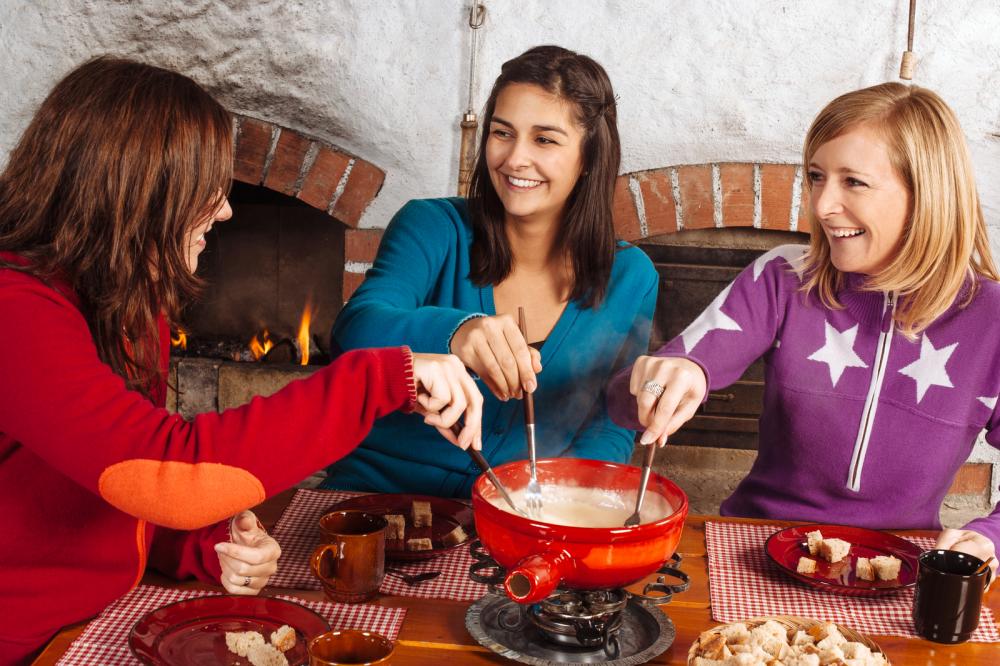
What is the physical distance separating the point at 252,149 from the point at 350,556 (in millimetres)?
2001

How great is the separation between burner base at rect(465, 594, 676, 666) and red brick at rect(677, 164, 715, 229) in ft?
6.11

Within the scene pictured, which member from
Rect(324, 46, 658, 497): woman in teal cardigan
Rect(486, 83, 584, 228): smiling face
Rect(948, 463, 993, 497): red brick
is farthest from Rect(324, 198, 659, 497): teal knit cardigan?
Rect(948, 463, 993, 497): red brick

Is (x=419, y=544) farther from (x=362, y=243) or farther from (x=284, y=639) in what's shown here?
(x=362, y=243)

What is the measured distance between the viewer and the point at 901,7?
2.68 metres

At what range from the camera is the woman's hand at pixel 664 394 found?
1.43m

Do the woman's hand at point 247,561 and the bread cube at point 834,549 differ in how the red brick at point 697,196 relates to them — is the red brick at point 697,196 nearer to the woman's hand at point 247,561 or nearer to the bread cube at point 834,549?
the bread cube at point 834,549

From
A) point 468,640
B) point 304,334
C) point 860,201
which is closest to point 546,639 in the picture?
point 468,640

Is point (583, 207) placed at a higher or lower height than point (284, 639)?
higher

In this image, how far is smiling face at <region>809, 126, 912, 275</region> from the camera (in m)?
1.64

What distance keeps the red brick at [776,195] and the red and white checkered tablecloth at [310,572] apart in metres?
1.81

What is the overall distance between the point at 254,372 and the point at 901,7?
2.12 m

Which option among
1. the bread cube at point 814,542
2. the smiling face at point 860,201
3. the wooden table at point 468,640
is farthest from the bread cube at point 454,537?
the smiling face at point 860,201

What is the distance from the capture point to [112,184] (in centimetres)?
117

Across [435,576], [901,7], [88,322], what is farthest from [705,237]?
[88,322]
